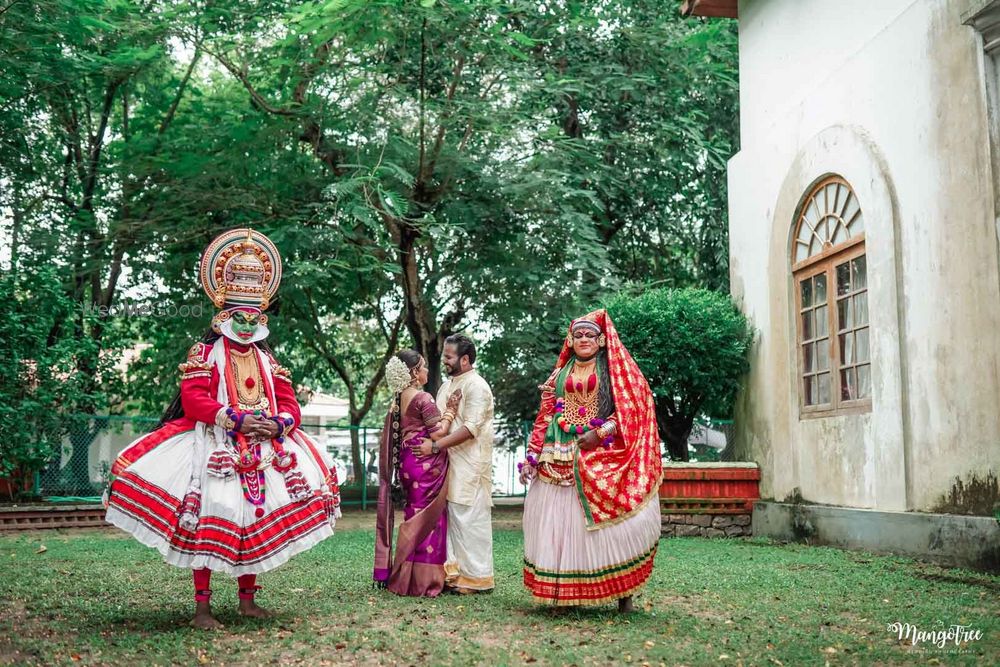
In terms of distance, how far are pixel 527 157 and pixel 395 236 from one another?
7.81 feet

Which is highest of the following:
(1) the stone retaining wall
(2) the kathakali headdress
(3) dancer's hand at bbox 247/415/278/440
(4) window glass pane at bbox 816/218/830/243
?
(4) window glass pane at bbox 816/218/830/243

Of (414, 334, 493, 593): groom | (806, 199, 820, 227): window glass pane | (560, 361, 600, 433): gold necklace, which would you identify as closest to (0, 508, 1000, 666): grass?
(414, 334, 493, 593): groom

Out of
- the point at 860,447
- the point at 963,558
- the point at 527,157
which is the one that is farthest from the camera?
the point at 527,157

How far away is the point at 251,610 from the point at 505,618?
1.62 meters

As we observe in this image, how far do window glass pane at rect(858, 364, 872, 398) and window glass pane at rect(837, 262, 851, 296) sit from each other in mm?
895

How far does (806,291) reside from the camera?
11.6 m

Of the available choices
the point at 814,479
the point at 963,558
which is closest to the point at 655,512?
the point at 963,558

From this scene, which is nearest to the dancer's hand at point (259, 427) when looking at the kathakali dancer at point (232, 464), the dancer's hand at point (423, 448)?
the kathakali dancer at point (232, 464)

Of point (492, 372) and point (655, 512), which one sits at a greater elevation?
point (492, 372)

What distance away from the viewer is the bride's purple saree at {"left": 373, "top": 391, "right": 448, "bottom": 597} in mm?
7562

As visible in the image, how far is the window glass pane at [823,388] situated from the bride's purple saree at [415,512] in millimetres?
5110

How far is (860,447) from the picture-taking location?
9.95 m

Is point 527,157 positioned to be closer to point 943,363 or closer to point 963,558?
point 943,363

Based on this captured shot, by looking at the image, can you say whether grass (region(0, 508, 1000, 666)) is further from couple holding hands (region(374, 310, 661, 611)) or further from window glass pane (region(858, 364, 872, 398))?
window glass pane (region(858, 364, 872, 398))
